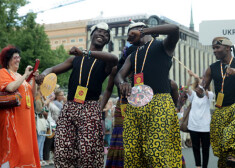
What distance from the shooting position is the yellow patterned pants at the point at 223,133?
5453 mm

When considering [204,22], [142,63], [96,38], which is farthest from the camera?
[204,22]

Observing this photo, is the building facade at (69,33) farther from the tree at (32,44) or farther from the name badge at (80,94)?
the name badge at (80,94)

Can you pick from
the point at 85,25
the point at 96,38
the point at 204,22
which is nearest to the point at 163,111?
the point at 96,38

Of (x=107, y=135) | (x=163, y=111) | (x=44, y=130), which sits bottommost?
(x=107, y=135)

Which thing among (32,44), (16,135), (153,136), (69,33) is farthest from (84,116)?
(69,33)

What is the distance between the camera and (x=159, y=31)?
438 cm

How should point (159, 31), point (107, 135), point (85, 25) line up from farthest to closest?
point (85, 25) < point (107, 135) < point (159, 31)

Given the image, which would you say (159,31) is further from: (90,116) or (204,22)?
(204,22)

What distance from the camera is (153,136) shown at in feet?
14.1

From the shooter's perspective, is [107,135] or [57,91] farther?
[107,135]

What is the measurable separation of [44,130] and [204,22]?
14.2ft

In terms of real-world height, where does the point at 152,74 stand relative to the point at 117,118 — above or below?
above

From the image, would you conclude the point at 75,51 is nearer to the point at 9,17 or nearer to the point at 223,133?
the point at 223,133

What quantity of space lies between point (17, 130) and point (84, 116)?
1.28 m
